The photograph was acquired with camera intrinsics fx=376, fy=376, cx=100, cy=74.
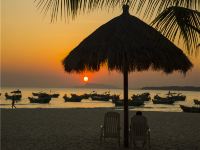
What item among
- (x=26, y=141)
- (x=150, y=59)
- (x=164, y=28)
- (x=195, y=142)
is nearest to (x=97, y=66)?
(x=150, y=59)

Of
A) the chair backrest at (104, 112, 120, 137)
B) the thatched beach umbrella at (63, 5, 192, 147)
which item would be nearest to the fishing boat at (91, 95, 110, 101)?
the chair backrest at (104, 112, 120, 137)

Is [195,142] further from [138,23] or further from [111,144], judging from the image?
[138,23]

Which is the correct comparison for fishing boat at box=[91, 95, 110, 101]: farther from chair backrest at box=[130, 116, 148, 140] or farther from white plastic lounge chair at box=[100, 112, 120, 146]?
chair backrest at box=[130, 116, 148, 140]

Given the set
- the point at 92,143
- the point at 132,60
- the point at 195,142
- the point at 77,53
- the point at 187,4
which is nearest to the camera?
the point at 187,4

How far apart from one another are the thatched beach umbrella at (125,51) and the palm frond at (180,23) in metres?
3.78

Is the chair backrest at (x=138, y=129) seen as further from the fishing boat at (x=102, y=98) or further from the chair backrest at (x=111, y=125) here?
the fishing boat at (x=102, y=98)

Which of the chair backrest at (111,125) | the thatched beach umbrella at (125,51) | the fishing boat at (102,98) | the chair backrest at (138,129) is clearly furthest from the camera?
the fishing boat at (102,98)

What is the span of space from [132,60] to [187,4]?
15.3 ft

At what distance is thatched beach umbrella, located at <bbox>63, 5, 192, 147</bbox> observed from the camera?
657 centimetres

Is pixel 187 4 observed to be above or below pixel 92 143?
above

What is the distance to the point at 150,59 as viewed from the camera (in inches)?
276

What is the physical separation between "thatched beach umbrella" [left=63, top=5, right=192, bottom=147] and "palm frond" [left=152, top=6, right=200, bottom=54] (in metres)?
3.78

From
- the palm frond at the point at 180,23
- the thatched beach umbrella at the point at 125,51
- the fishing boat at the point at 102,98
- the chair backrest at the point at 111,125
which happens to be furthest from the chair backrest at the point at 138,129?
the fishing boat at the point at 102,98

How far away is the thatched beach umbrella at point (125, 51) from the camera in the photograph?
21.6 feet
